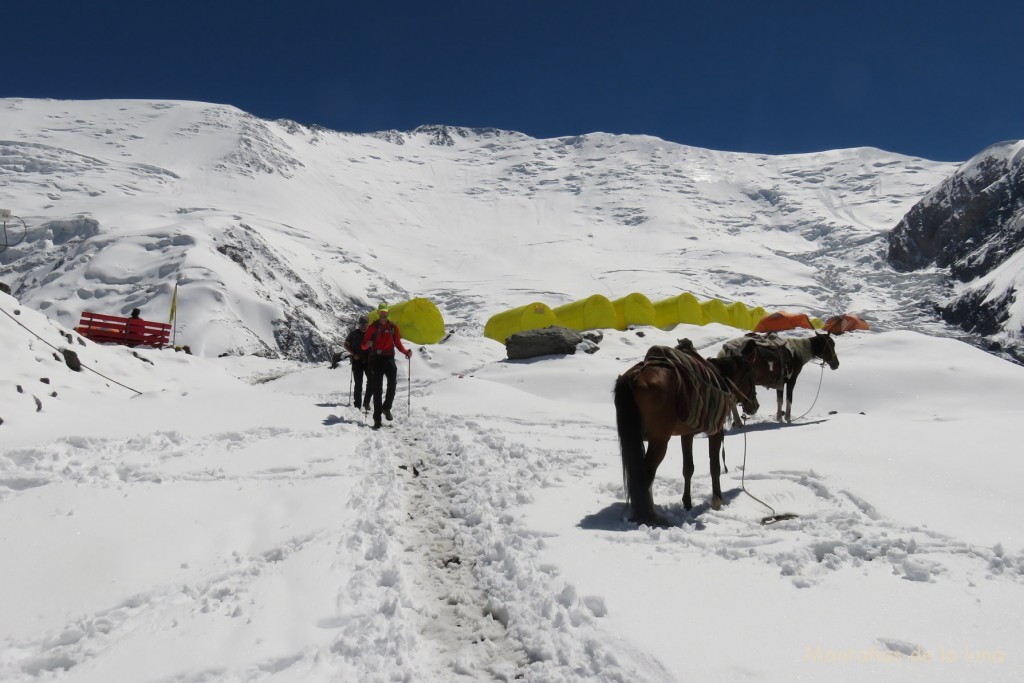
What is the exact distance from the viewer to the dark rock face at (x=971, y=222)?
322 feet

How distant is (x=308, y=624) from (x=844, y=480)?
529 cm

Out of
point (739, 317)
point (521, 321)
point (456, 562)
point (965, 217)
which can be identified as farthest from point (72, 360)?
point (965, 217)

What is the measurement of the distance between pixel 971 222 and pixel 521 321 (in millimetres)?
113916

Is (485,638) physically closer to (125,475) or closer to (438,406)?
(125,475)

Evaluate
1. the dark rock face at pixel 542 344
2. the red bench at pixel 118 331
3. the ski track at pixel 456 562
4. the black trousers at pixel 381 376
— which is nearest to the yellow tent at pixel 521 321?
the dark rock face at pixel 542 344

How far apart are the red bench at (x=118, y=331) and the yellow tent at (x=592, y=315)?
22.9 meters

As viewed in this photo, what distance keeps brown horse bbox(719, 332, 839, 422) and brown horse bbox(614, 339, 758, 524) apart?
196cm

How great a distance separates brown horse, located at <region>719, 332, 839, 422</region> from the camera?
859 centimetres

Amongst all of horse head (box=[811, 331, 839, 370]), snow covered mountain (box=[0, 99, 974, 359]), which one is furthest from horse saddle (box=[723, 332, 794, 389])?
snow covered mountain (box=[0, 99, 974, 359])

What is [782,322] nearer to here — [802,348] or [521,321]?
[521,321]

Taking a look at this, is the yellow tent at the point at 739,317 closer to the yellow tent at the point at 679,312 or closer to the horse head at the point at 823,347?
the yellow tent at the point at 679,312

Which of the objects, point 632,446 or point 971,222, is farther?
point 971,222

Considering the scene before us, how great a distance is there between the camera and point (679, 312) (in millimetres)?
39688

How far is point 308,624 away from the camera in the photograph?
11.4ft
